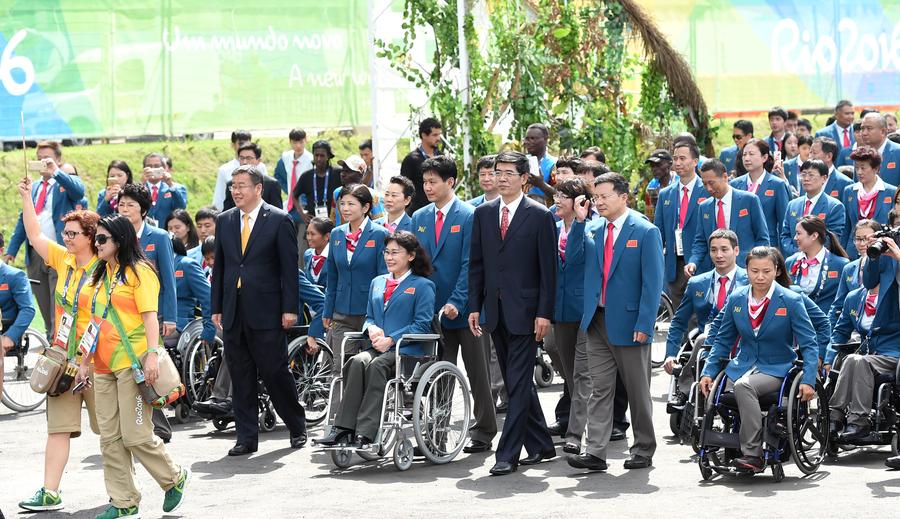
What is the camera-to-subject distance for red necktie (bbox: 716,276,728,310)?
10.2 metres

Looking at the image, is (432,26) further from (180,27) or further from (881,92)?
(881,92)

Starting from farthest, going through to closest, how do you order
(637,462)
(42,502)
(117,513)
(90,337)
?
(637,462), (42,502), (90,337), (117,513)

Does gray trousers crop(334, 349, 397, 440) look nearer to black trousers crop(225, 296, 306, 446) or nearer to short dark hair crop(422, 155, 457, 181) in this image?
black trousers crop(225, 296, 306, 446)

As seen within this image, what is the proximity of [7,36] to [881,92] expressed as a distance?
10.9 metres

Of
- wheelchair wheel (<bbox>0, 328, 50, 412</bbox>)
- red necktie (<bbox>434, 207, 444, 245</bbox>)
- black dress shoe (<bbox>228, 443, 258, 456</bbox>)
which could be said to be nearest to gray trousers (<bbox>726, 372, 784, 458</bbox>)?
red necktie (<bbox>434, 207, 444, 245</bbox>)

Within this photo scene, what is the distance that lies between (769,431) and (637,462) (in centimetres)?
93

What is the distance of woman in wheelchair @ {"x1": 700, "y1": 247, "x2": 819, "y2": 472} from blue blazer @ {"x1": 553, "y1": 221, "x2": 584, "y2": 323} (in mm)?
1152

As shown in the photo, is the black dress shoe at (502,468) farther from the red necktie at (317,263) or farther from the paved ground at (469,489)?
the red necktie at (317,263)

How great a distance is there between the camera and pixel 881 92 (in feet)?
63.3

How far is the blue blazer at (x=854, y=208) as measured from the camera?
40.4ft

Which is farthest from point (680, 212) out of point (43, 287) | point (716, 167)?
point (43, 287)

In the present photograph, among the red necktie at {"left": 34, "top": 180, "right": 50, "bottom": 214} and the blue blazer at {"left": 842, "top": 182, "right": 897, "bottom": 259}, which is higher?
the red necktie at {"left": 34, "top": 180, "right": 50, "bottom": 214}

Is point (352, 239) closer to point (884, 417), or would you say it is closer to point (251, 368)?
point (251, 368)

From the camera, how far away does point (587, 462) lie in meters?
9.27
